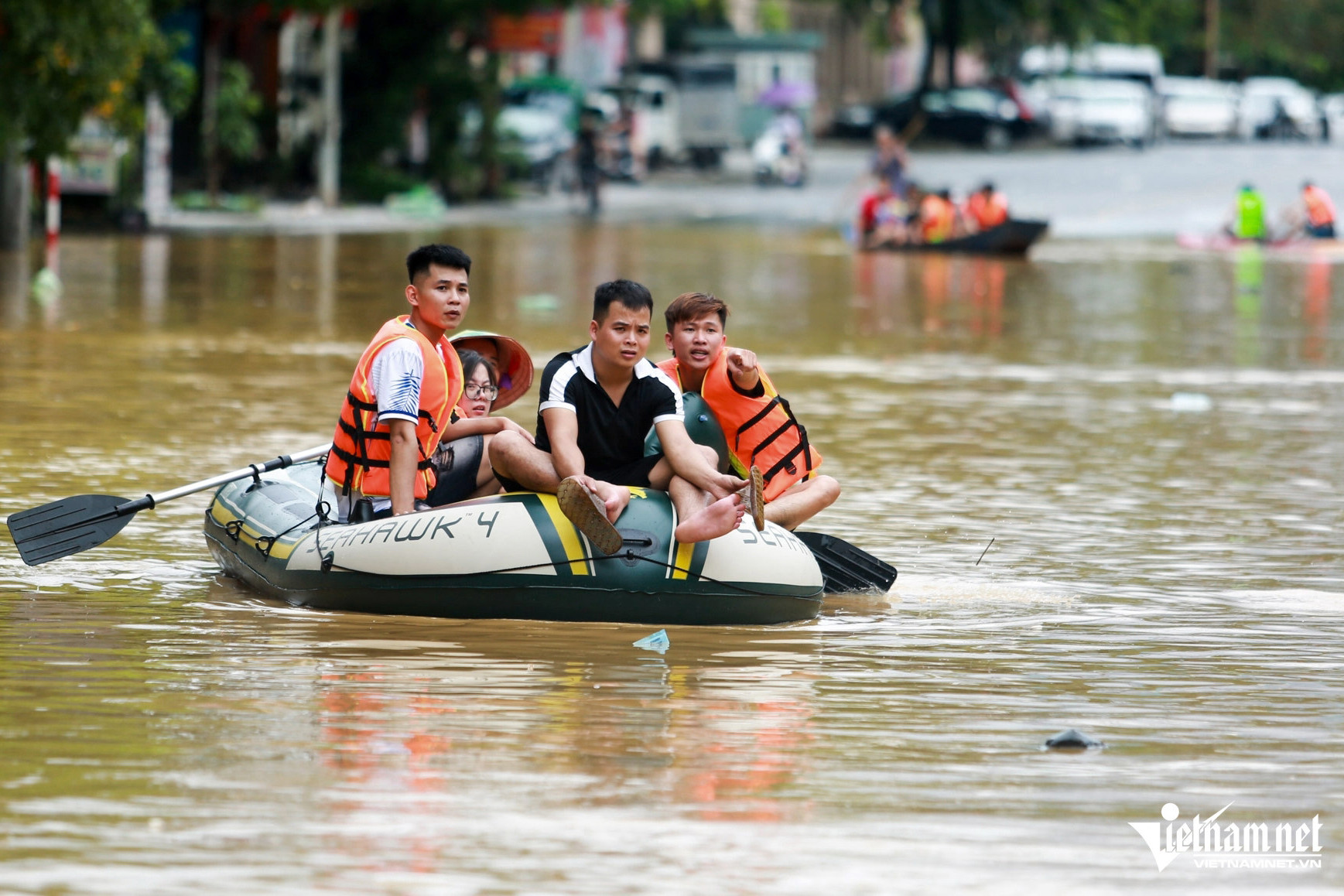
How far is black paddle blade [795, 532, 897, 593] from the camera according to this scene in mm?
8242

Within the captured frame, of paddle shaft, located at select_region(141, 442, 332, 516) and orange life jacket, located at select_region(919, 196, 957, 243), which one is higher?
orange life jacket, located at select_region(919, 196, 957, 243)

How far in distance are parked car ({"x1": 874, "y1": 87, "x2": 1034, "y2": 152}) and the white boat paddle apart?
4974 cm

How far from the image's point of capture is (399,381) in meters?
7.65

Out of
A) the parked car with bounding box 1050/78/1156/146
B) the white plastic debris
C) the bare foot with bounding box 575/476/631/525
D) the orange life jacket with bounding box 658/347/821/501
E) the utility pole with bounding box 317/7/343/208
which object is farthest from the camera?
the parked car with bounding box 1050/78/1156/146

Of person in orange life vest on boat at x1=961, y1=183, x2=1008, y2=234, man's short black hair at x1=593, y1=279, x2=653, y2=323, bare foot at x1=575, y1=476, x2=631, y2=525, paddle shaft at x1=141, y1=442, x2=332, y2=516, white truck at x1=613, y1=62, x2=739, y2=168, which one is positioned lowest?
paddle shaft at x1=141, y1=442, x2=332, y2=516

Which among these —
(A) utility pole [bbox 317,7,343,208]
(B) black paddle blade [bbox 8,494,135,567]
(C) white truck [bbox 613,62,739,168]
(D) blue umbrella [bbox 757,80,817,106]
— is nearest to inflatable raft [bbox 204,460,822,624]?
(B) black paddle blade [bbox 8,494,135,567]

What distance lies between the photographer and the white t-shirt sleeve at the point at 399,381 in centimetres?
765

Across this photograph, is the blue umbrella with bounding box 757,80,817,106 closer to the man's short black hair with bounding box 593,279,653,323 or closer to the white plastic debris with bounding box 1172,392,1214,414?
the white plastic debris with bounding box 1172,392,1214,414

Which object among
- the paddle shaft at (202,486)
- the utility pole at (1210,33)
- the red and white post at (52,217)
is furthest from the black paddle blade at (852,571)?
the utility pole at (1210,33)

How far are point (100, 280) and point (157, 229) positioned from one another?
311 inches

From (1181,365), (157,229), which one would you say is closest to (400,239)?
(157,229)

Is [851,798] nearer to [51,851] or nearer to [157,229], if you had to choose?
[51,851]

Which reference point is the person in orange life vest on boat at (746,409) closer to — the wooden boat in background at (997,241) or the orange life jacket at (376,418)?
the orange life jacket at (376,418)

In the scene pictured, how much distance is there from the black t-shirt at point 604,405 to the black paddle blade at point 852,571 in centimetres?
82
